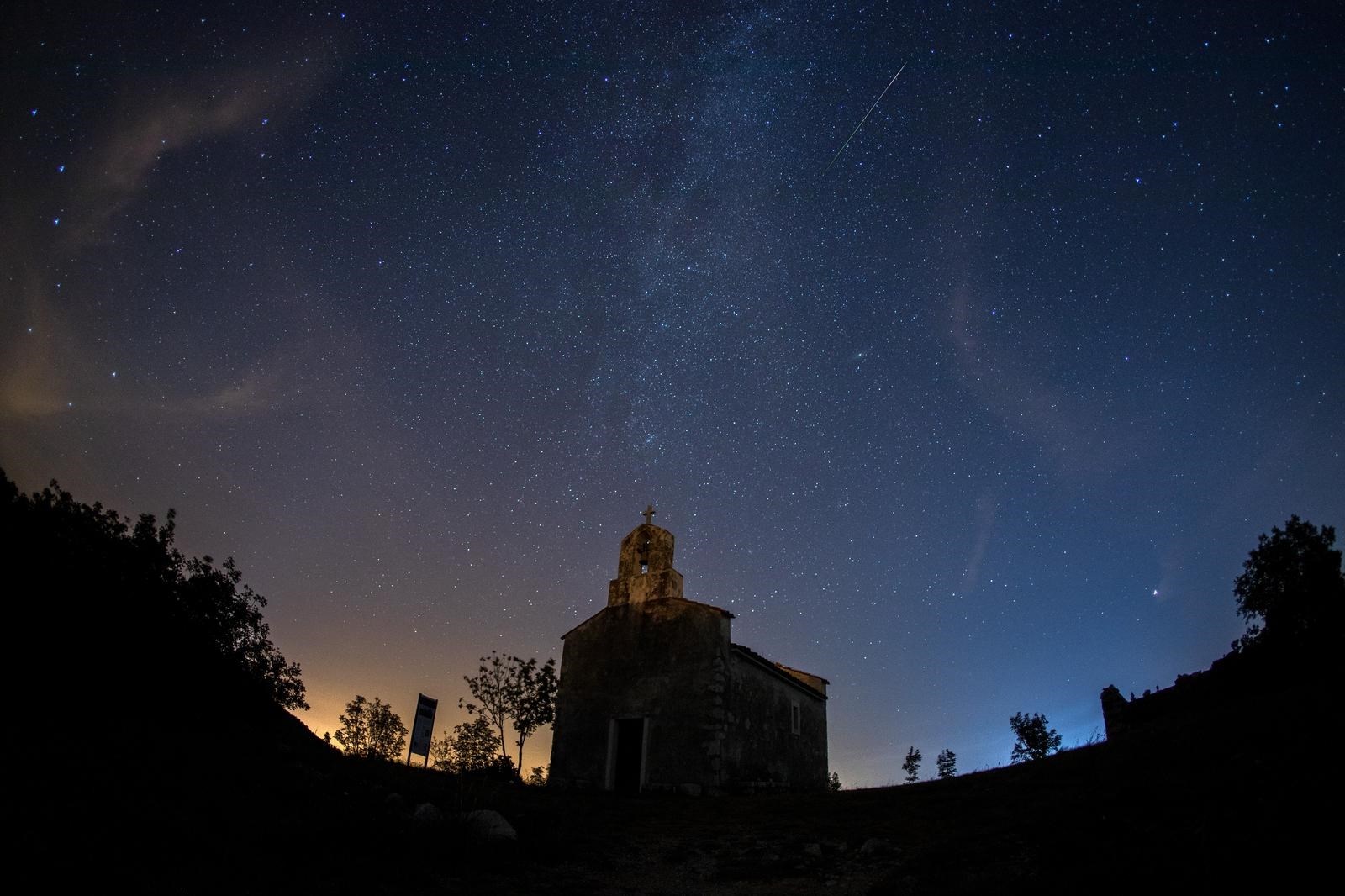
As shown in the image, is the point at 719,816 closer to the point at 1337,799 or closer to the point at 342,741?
the point at 1337,799

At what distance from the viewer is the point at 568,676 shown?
85.4 feet

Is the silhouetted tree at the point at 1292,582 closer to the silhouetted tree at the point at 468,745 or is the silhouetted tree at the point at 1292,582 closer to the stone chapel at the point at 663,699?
the stone chapel at the point at 663,699

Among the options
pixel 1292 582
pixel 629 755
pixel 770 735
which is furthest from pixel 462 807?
pixel 1292 582

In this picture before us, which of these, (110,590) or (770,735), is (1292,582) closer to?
(770,735)

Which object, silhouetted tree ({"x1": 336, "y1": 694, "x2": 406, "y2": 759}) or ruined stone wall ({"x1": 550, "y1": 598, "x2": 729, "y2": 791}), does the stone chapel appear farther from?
silhouetted tree ({"x1": 336, "y1": 694, "x2": 406, "y2": 759})

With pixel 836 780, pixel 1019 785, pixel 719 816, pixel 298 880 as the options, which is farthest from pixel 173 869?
pixel 836 780

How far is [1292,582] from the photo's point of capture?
2311 cm

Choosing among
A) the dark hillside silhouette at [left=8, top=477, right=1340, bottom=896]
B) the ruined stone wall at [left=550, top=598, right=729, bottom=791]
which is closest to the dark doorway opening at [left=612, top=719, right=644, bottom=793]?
the ruined stone wall at [left=550, top=598, right=729, bottom=791]

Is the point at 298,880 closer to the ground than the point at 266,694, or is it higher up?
closer to the ground

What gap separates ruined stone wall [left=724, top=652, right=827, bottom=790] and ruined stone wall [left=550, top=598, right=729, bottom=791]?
0.99 metres

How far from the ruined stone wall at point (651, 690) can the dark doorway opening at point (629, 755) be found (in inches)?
12.6

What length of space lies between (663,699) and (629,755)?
7.51 feet

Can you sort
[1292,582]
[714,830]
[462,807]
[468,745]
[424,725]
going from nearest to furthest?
[462,807] < [714,830] < [424,725] < [1292,582] < [468,745]

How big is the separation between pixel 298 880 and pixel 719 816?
1105 centimetres
